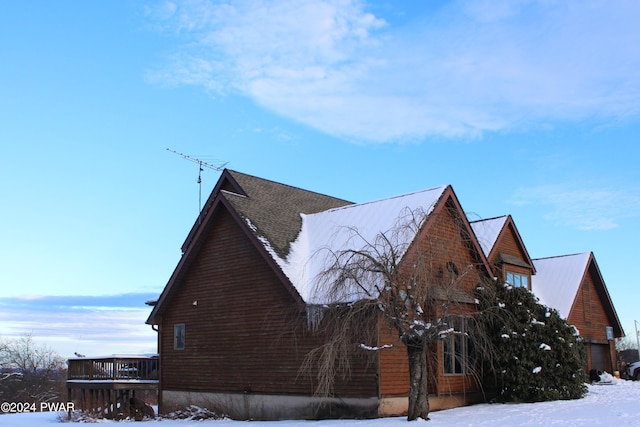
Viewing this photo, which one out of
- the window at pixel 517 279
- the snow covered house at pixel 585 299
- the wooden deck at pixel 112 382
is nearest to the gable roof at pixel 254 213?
the wooden deck at pixel 112 382

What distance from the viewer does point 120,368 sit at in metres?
25.6

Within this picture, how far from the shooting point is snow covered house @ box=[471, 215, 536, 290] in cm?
2691

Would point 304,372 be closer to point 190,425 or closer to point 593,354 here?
point 190,425

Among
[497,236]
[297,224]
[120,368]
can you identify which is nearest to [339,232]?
[297,224]

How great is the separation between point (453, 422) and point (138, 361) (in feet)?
46.6

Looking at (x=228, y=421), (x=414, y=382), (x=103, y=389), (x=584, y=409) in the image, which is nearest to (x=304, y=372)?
(x=228, y=421)

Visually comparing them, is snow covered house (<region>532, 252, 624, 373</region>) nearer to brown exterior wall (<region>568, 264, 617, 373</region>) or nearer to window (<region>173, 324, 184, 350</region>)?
brown exterior wall (<region>568, 264, 617, 373</region>)

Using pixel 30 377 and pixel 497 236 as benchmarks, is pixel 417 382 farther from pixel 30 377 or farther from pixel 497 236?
pixel 30 377

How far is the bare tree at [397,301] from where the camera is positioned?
16.5 meters

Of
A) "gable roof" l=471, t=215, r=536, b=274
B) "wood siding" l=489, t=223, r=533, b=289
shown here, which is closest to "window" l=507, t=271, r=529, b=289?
"wood siding" l=489, t=223, r=533, b=289

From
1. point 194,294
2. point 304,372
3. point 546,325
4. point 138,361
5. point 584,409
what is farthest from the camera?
point 138,361

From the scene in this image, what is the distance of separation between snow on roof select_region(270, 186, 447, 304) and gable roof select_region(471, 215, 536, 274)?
579 cm

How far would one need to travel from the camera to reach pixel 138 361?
25.9 meters

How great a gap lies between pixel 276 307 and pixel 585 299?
68.1 feet
